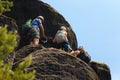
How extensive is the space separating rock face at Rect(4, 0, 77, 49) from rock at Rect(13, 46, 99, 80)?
10.7m

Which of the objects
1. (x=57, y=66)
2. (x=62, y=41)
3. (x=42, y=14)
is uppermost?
(x=57, y=66)

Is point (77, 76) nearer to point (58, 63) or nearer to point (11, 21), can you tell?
point (58, 63)

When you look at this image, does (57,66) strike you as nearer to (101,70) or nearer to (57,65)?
(57,65)

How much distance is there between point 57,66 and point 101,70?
4895 mm

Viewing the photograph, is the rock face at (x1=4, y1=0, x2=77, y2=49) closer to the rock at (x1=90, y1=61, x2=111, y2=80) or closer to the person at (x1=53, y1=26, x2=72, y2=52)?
the person at (x1=53, y1=26, x2=72, y2=52)

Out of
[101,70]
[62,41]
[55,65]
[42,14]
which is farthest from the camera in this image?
[42,14]

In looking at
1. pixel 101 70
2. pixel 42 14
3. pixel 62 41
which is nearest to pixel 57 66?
pixel 62 41

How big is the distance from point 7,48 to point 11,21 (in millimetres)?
7685

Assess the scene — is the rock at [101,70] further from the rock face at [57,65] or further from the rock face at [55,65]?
the rock face at [55,65]

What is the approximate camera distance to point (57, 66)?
74.8 ft

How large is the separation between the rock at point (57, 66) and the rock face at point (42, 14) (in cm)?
1070

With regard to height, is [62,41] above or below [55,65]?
below

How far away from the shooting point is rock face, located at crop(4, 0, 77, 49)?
114 ft

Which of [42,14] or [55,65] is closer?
[55,65]
